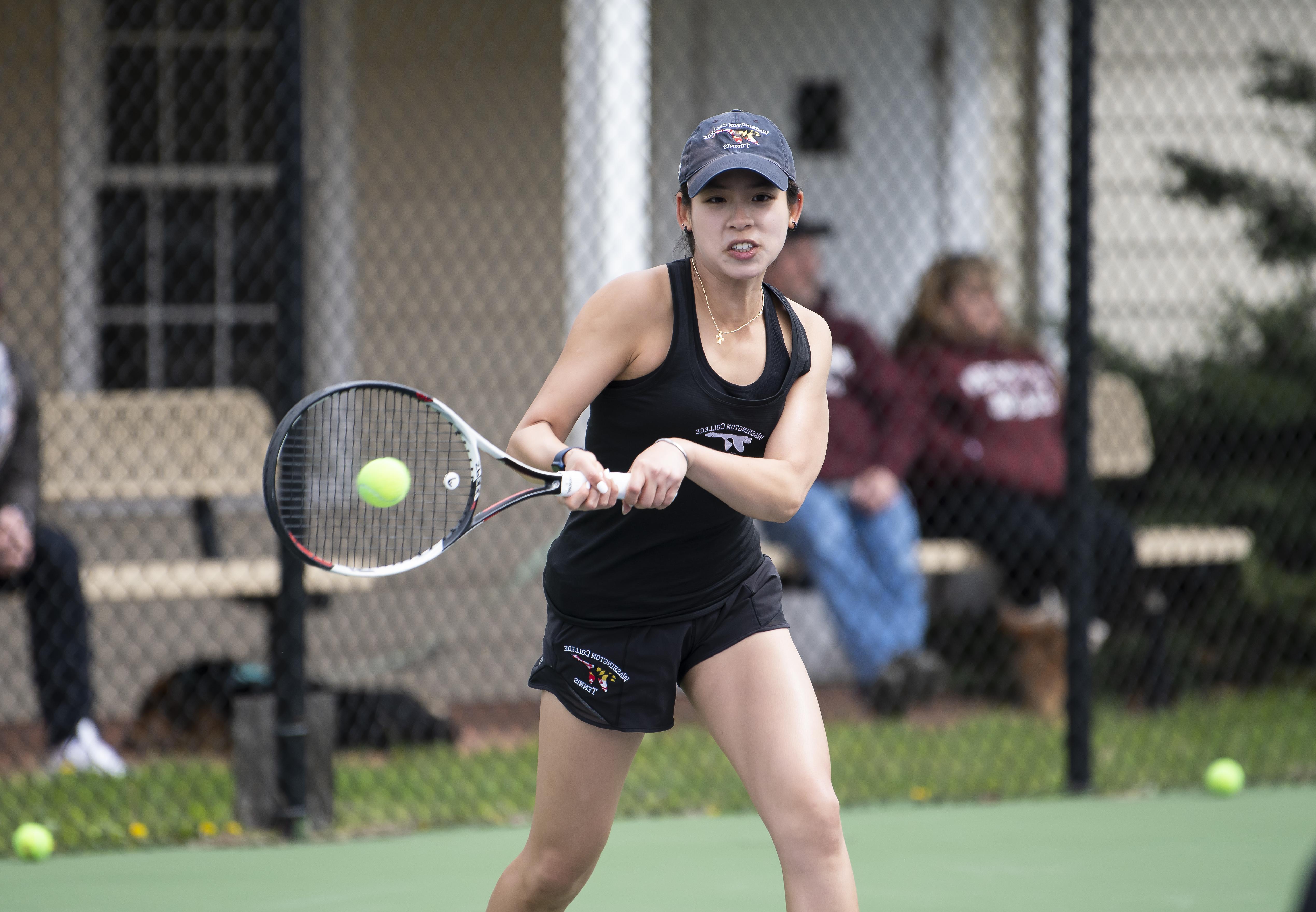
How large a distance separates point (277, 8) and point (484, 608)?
115 inches

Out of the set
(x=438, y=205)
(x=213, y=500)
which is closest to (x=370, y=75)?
(x=438, y=205)

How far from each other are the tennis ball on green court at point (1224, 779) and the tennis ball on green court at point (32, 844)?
3.41m

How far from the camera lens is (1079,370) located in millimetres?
4625

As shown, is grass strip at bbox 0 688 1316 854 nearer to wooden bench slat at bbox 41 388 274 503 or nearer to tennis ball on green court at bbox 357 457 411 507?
wooden bench slat at bbox 41 388 274 503

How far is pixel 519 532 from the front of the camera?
254 inches

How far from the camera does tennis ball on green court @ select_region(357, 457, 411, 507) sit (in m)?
2.47

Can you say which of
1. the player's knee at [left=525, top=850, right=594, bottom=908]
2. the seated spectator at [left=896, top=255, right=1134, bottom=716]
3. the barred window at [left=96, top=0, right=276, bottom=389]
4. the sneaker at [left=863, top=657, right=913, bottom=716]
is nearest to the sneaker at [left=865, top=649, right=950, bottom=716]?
the sneaker at [left=863, top=657, right=913, bottom=716]

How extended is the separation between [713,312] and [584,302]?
2.69 meters

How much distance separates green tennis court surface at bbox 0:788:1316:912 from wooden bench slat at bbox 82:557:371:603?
108 centimetres

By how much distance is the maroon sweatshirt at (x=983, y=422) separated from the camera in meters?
5.70

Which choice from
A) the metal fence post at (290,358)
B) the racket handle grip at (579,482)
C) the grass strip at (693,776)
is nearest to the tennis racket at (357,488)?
the racket handle grip at (579,482)

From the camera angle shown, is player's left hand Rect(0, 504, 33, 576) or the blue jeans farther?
the blue jeans

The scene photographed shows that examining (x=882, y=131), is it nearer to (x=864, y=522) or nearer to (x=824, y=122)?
(x=824, y=122)

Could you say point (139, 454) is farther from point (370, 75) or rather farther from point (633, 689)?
point (633, 689)
